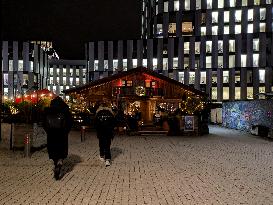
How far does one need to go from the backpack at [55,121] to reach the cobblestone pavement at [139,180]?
1215 millimetres

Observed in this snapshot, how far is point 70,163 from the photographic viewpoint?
39.8 feet

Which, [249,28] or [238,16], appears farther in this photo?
[238,16]

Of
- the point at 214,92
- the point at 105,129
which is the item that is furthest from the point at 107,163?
the point at 214,92

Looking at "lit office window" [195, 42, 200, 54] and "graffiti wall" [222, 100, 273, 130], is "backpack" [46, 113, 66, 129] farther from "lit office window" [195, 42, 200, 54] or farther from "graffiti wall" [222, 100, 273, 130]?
"lit office window" [195, 42, 200, 54]

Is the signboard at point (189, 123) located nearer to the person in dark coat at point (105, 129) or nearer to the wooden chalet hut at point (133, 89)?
the wooden chalet hut at point (133, 89)

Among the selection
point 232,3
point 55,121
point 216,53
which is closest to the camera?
point 55,121

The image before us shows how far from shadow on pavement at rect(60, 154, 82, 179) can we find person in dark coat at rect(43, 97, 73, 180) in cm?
54

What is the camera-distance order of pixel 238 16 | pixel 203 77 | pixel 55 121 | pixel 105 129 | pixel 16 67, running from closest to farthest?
pixel 55 121 → pixel 105 129 → pixel 203 77 → pixel 238 16 → pixel 16 67

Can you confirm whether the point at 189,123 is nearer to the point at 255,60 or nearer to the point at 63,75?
the point at 255,60

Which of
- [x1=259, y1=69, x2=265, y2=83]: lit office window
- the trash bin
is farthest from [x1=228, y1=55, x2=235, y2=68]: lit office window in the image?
the trash bin

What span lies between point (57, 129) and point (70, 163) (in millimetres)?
2707

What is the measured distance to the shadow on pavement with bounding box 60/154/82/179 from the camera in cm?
1054

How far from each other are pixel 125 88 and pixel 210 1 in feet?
215

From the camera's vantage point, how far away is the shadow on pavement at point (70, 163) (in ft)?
34.6
